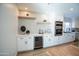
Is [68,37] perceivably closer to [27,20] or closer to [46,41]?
[46,41]

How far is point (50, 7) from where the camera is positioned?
6.73 ft

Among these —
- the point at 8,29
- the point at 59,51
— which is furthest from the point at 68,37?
the point at 8,29

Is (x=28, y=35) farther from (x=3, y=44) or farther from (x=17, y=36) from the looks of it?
(x=3, y=44)

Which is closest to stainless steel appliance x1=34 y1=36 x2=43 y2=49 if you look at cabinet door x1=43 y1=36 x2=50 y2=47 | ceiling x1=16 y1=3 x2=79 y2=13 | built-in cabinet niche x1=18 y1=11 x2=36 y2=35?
cabinet door x1=43 y1=36 x2=50 y2=47

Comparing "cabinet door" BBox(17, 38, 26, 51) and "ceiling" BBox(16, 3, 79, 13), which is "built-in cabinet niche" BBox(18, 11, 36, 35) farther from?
"cabinet door" BBox(17, 38, 26, 51)

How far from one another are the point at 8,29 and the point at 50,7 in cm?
102

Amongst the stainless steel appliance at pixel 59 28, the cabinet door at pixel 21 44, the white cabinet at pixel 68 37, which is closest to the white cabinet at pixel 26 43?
the cabinet door at pixel 21 44

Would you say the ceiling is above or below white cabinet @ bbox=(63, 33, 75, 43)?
above

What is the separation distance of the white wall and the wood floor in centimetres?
27

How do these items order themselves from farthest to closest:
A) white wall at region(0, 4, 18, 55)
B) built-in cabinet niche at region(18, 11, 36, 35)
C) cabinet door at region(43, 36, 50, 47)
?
cabinet door at region(43, 36, 50, 47) → built-in cabinet niche at region(18, 11, 36, 35) → white wall at region(0, 4, 18, 55)

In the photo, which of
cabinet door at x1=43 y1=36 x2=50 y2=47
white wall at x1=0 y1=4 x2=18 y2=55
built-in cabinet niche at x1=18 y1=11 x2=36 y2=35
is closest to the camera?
white wall at x1=0 y1=4 x2=18 y2=55

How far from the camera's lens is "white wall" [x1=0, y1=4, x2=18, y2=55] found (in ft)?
6.17

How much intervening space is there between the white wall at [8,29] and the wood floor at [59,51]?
0.87 ft

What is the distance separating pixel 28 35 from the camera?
7.25 feet
